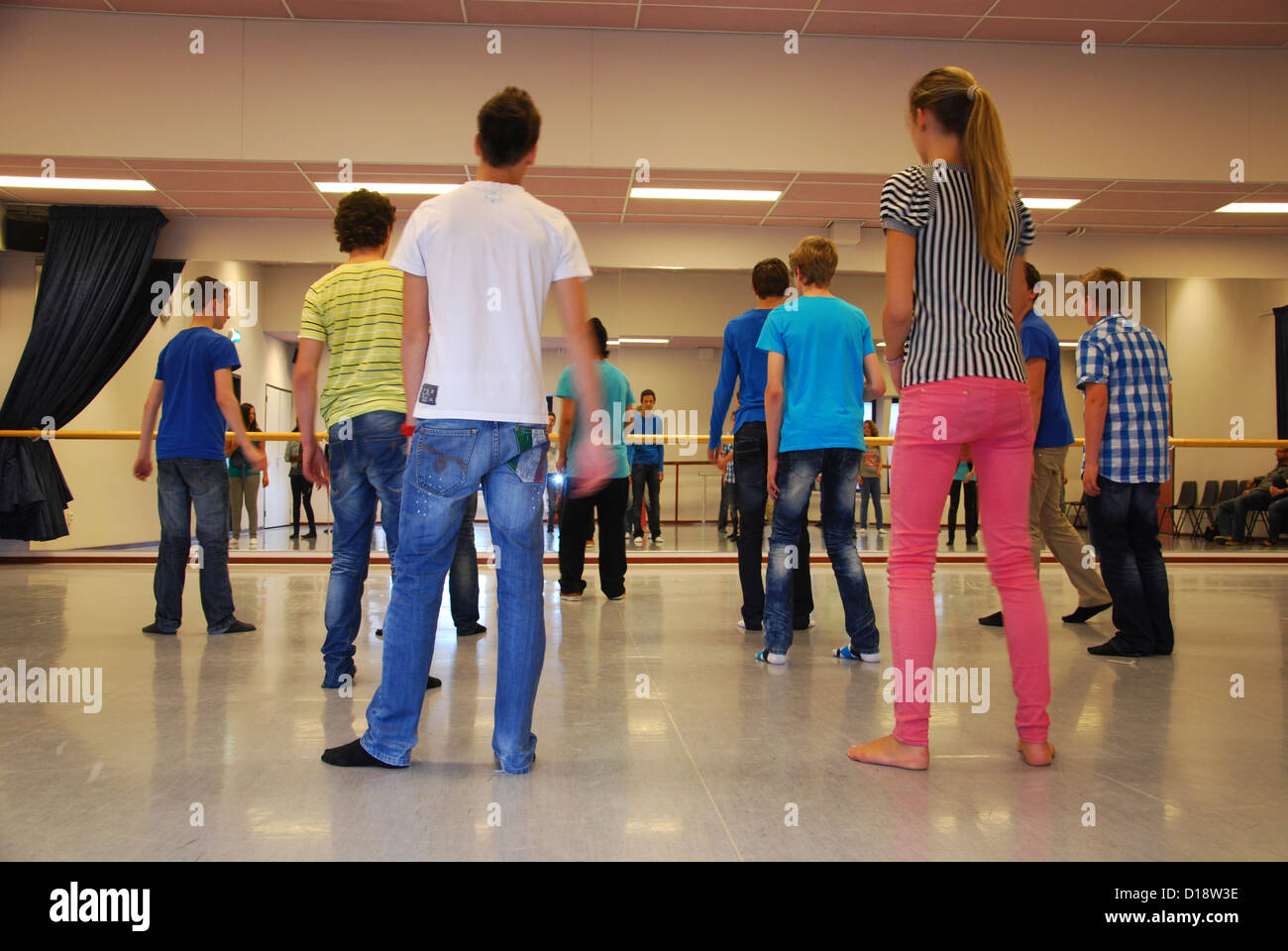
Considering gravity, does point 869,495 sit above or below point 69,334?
below

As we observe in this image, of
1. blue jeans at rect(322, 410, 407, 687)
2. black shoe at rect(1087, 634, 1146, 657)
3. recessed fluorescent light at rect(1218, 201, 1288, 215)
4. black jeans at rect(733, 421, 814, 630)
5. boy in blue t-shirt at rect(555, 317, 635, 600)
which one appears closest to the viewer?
blue jeans at rect(322, 410, 407, 687)

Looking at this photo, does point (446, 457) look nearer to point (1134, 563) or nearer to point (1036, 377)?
point (1036, 377)

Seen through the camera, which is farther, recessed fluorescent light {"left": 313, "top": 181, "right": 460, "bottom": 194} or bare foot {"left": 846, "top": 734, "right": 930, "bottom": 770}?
recessed fluorescent light {"left": 313, "top": 181, "right": 460, "bottom": 194}

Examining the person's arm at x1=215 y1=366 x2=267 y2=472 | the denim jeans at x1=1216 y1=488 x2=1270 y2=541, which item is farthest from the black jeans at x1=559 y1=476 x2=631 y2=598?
the denim jeans at x1=1216 y1=488 x2=1270 y2=541

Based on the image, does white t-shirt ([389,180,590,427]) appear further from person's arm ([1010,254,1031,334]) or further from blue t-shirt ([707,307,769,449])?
blue t-shirt ([707,307,769,449])

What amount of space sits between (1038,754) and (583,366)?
1360mm

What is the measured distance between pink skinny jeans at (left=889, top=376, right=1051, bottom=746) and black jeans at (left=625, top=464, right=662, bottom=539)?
6.07m

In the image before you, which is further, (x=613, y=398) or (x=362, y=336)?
(x=613, y=398)

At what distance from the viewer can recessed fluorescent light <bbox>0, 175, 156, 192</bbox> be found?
21.9 feet

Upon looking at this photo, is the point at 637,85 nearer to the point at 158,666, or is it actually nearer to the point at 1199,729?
the point at 158,666

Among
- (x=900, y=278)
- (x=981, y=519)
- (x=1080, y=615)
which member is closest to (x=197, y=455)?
(x=900, y=278)

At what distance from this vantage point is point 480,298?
2.01 metres

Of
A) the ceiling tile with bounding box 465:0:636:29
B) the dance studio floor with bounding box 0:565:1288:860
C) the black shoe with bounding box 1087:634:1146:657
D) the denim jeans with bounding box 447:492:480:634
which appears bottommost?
the black shoe with bounding box 1087:634:1146:657

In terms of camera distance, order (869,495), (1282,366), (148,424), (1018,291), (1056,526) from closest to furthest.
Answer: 1. (1018,291)
2. (148,424)
3. (1056,526)
4. (1282,366)
5. (869,495)
